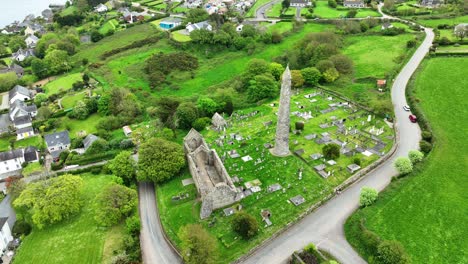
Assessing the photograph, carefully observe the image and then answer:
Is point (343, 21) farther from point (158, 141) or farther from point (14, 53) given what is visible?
point (14, 53)

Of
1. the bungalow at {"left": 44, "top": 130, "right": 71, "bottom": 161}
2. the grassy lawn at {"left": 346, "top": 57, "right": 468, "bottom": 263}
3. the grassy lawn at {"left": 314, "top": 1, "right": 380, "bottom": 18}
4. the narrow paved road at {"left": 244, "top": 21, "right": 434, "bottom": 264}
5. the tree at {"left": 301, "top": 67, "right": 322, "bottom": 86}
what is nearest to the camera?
the grassy lawn at {"left": 346, "top": 57, "right": 468, "bottom": 263}

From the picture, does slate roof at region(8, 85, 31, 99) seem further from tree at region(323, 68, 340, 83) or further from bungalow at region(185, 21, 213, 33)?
tree at region(323, 68, 340, 83)

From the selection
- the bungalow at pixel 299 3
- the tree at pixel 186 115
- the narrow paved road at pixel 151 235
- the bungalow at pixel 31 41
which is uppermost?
the bungalow at pixel 299 3

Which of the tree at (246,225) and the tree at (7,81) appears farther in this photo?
the tree at (7,81)

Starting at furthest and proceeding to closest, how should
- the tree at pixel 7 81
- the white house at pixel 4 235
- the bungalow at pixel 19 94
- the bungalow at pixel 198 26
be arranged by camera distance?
the bungalow at pixel 198 26, the tree at pixel 7 81, the bungalow at pixel 19 94, the white house at pixel 4 235

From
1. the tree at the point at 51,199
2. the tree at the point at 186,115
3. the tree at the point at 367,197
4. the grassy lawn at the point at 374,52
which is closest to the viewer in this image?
the tree at the point at 367,197

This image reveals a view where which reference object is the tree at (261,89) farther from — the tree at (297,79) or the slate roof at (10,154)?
the slate roof at (10,154)

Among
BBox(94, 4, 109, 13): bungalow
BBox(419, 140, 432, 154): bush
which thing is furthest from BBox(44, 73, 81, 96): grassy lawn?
BBox(419, 140, 432, 154): bush

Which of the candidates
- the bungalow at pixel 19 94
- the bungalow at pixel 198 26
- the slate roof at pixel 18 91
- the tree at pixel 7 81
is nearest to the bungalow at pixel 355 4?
the bungalow at pixel 198 26
